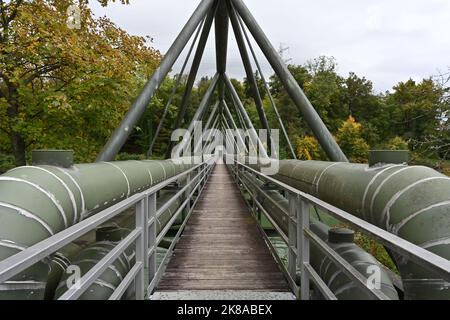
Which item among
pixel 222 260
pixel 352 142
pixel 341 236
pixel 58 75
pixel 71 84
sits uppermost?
pixel 58 75

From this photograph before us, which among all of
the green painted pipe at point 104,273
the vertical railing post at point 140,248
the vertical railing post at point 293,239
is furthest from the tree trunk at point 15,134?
the vertical railing post at point 293,239

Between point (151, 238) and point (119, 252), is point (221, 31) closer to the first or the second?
point (151, 238)

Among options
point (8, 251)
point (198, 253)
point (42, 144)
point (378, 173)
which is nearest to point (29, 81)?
point (42, 144)

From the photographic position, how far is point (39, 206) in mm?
2037

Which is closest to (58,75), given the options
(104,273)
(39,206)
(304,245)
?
(104,273)

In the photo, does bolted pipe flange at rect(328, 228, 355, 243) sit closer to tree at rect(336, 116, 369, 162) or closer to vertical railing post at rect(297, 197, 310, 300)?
vertical railing post at rect(297, 197, 310, 300)

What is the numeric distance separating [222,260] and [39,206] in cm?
284

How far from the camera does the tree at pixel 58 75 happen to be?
8047 mm

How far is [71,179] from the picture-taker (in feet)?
8.53

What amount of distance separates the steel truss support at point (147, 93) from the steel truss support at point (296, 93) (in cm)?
108

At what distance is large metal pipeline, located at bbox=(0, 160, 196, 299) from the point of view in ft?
5.89

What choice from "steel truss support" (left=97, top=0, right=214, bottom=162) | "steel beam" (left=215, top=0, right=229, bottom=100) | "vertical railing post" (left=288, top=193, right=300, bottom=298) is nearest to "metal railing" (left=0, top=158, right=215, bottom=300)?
"vertical railing post" (left=288, top=193, right=300, bottom=298)

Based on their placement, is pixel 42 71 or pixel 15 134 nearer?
pixel 42 71
